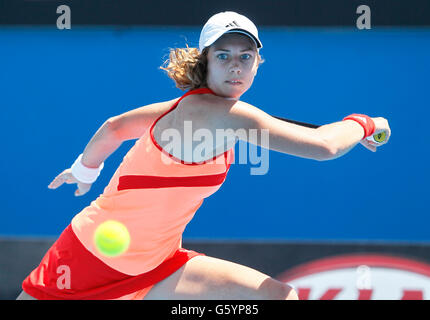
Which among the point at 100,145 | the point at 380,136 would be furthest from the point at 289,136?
the point at 100,145

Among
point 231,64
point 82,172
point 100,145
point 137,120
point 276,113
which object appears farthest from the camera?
point 276,113

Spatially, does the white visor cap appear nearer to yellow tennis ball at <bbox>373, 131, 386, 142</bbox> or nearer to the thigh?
yellow tennis ball at <bbox>373, 131, 386, 142</bbox>

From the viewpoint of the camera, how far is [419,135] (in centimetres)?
391

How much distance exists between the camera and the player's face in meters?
1.91

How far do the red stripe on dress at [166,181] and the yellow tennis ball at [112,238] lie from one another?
4.8 inches

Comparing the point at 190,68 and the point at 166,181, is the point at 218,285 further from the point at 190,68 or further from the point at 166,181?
the point at 190,68

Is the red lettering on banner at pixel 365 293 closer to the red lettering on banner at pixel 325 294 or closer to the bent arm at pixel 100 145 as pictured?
the red lettering on banner at pixel 325 294

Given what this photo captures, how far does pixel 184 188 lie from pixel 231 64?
405mm

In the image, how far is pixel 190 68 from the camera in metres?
2.05

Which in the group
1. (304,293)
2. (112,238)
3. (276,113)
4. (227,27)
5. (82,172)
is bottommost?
(304,293)

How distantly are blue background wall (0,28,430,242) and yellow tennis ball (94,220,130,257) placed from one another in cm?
192
